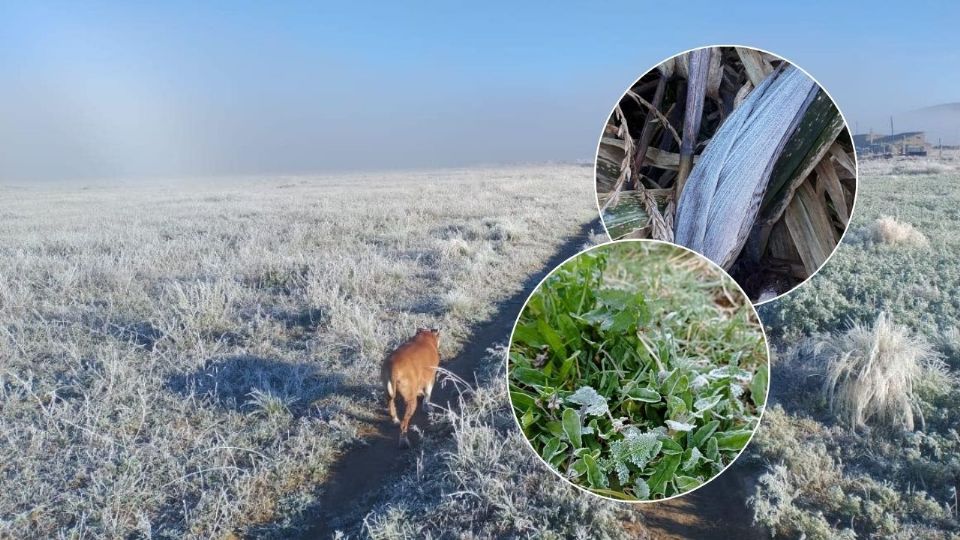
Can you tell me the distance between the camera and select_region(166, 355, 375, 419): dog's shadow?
492 cm

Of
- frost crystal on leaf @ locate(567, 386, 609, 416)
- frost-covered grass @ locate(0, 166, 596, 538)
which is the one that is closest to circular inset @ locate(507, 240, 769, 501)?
frost crystal on leaf @ locate(567, 386, 609, 416)

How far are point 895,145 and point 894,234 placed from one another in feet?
152

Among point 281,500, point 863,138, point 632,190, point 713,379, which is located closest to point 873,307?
point 713,379

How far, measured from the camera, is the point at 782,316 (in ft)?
20.5

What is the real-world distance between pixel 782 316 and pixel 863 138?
61760 millimetres

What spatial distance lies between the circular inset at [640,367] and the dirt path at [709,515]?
1.45m

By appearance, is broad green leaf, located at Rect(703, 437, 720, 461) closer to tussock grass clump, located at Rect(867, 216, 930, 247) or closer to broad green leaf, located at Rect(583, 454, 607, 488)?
broad green leaf, located at Rect(583, 454, 607, 488)

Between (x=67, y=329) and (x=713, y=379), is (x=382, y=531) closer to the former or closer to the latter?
(x=713, y=379)

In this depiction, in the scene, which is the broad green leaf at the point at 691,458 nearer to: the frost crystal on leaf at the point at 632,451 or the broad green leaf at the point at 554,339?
the frost crystal on leaf at the point at 632,451

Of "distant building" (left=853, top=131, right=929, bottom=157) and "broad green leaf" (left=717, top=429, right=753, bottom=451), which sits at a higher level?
"distant building" (left=853, top=131, right=929, bottom=157)

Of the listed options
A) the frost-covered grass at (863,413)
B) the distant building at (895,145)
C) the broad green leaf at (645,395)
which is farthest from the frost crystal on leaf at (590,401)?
the distant building at (895,145)

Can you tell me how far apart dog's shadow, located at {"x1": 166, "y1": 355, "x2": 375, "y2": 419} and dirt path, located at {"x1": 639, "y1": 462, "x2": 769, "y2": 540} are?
278cm

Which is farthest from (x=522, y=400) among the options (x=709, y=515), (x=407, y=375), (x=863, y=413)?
(x=863, y=413)

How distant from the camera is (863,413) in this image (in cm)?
447
